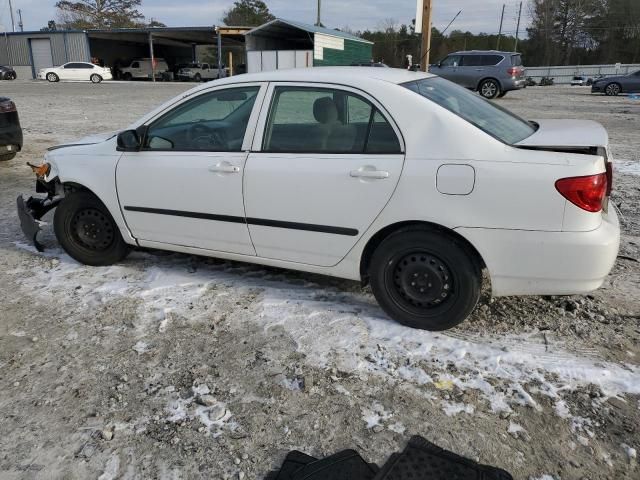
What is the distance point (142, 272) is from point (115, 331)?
40.7 inches

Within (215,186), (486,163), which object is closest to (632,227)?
(486,163)

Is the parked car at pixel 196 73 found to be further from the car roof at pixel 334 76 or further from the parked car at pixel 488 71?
the car roof at pixel 334 76

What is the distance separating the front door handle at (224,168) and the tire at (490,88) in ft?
65.5

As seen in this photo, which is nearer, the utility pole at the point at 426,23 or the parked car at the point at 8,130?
the utility pole at the point at 426,23

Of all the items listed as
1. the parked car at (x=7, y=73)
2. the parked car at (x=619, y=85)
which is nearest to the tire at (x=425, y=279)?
the parked car at (x=619, y=85)

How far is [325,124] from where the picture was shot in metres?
3.63

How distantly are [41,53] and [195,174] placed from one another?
5123 cm

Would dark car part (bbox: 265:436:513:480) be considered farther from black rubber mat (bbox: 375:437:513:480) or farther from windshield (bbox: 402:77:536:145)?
windshield (bbox: 402:77:536:145)

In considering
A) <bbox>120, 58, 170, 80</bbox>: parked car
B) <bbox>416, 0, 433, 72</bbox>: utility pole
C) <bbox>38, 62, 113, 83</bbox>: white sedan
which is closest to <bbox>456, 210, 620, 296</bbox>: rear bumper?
<bbox>416, 0, 433, 72</bbox>: utility pole

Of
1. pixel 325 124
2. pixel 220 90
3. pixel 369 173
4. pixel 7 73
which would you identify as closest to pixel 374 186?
pixel 369 173

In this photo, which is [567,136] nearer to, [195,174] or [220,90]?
[220,90]

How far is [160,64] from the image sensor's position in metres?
47.7

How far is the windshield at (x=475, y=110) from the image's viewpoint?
3316mm

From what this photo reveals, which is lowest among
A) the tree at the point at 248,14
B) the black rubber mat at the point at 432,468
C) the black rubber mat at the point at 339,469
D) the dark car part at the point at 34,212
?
the black rubber mat at the point at 339,469
